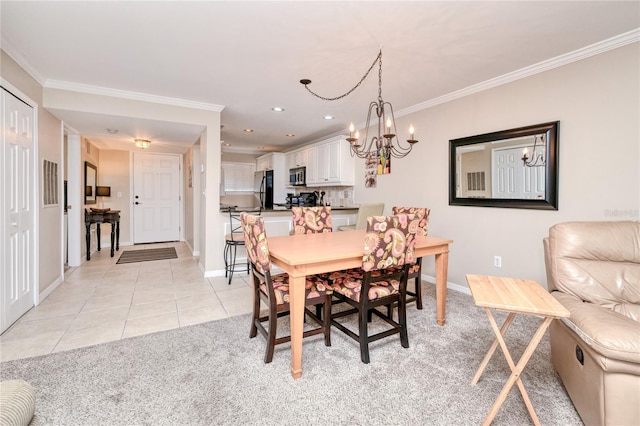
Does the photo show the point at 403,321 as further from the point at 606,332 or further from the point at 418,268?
the point at 606,332

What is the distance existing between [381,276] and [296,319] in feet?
2.10

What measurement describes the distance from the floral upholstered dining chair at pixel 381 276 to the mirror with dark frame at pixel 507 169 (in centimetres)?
157

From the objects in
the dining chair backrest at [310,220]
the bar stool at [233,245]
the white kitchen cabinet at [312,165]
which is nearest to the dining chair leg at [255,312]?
the dining chair backrest at [310,220]

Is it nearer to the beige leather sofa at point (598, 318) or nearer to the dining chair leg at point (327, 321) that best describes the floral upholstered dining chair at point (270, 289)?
the dining chair leg at point (327, 321)

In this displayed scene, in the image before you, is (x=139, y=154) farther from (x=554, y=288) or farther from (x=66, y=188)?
(x=554, y=288)

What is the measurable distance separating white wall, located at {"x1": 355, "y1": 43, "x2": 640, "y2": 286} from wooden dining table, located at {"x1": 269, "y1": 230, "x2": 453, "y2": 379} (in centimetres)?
100

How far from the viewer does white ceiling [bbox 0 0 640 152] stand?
193 cm

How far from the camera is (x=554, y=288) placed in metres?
1.85

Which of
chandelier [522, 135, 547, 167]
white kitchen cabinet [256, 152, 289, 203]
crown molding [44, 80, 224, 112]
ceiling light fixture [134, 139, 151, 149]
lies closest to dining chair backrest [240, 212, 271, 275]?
crown molding [44, 80, 224, 112]

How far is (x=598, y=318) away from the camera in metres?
1.39

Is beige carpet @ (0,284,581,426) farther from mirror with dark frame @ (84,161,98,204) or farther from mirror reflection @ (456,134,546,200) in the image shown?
mirror with dark frame @ (84,161,98,204)

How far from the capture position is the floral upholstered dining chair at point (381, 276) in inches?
74.9

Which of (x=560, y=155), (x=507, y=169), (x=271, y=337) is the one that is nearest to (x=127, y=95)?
(x=271, y=337)

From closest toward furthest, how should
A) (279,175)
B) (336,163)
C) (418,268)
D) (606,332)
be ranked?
(606,332) < (418,268) < (336,163) < (279,175)
